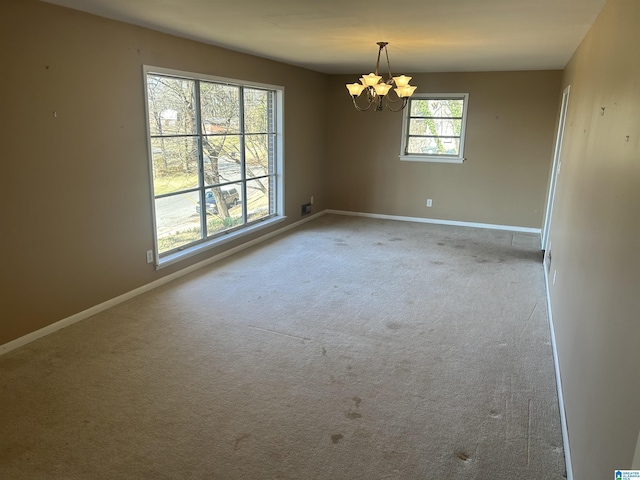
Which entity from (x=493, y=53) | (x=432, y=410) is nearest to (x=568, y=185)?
(x=493, y=53)

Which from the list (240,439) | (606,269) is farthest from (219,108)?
(606,269)

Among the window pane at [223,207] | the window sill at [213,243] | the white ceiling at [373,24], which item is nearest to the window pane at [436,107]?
the white ceiling at [373,24]

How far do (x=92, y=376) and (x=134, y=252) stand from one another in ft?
4.80

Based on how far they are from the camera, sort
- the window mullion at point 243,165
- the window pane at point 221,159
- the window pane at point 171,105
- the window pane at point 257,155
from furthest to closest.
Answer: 1. the window pane at point 257,155
2. the window mullion at point 243,165
3. the window pane at point 221,159
4. the window pane at point 171,105

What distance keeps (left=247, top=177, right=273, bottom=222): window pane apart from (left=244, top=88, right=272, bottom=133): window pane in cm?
68

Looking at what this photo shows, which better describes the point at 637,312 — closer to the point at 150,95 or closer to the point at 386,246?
the point at 150,95

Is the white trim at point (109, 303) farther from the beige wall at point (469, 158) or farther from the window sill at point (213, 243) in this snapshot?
the beige wall at point (469, 158)

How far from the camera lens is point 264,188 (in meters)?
6.21

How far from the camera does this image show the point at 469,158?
688 centimetres

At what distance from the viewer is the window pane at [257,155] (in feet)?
18.7

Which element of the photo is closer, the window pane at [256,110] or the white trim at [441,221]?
the window pane at [256,110]

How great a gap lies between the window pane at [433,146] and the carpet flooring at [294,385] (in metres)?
3.08

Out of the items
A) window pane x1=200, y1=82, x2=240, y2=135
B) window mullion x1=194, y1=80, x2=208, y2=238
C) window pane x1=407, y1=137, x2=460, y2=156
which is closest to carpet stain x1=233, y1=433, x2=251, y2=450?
window mullion x1=194, y1=80, x2=208, y2=238

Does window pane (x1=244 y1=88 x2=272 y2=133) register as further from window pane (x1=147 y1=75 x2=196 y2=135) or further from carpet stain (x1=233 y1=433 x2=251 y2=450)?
carpet stain (x1=233 y1=433 x2=251 y2=450)
